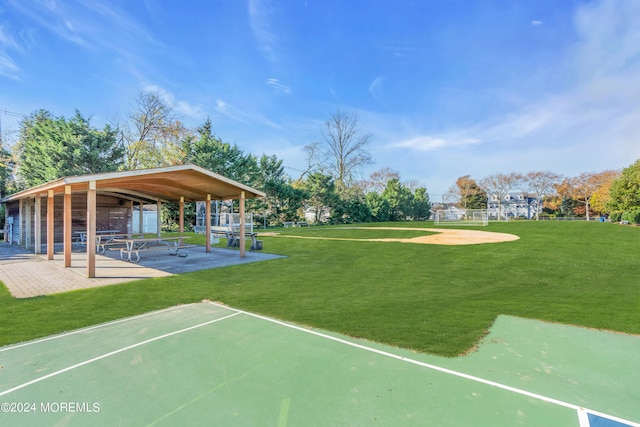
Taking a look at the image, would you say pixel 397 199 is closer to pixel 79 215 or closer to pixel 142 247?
pixel 142 247

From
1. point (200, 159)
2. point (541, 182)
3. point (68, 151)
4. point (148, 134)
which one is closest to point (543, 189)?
point (541, 182)

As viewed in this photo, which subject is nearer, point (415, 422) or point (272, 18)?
point (415, 422)

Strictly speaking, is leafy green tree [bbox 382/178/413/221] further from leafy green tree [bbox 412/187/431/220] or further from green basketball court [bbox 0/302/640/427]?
green basketball court [bbox 0/302/640/427]

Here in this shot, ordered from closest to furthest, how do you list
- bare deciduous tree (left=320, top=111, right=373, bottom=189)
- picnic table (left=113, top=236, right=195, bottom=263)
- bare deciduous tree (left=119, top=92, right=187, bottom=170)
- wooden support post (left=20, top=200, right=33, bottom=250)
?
1. picnic table (left=113, top=236, right=195, bottom=263)
2. wooden support post (left=20, top=200, right=33, bottom=250)
3. bare deciduous tree (left=119, top=92, right=187, bottom=170)
4. bare deciduous tree (left=320, top=111, right=373, bottom=189)

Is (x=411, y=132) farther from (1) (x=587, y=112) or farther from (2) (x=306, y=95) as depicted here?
(1) (x=587, y=112)

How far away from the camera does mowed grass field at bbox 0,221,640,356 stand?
420cm

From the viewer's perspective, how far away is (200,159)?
23828 mm

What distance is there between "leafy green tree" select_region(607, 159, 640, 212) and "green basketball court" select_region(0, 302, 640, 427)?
100ft

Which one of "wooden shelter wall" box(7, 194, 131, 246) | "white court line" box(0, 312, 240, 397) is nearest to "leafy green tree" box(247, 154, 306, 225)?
"wooden shelter wall" box(7, 194, 131, 246)

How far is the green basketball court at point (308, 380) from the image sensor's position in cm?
226

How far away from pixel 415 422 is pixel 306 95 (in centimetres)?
2737

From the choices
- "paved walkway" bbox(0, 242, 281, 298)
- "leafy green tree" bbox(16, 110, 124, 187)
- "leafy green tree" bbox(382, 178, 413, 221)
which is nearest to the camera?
"paved walkway" bbox(0, 242, 281, 298)

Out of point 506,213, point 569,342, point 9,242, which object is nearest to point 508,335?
point 569,342

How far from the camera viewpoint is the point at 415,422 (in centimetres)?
216
